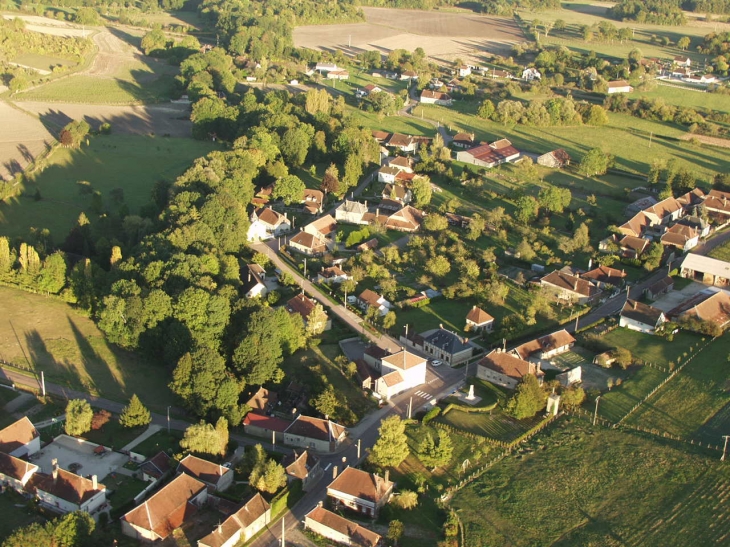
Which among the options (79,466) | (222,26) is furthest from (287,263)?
(222,26)

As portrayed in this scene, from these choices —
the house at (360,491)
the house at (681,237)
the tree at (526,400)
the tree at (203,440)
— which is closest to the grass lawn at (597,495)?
the tree at (526,400)

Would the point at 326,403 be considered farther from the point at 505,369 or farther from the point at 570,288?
the point at 570,288

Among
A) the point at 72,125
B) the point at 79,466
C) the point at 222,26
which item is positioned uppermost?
the point at 222,26

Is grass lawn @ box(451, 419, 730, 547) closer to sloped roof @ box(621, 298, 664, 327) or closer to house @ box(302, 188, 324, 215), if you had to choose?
sloped roof @ box(621, 298, 664, 327)

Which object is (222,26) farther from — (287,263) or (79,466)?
(79,466)

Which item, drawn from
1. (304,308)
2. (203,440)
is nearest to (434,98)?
(304,308)

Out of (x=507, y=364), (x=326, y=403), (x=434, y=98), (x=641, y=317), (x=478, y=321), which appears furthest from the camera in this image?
(x=434, y=98)

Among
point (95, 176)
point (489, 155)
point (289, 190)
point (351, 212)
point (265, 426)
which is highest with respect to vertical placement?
point (489, 155)
